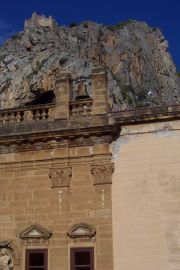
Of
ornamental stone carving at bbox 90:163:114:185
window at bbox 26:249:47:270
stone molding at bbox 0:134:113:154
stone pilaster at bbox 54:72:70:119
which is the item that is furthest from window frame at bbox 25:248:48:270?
stone pilaster at bbox 54:72:70:119

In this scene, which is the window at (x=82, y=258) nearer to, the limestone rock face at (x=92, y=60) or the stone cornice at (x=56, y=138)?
the stone cornice at (x=56, y=138)

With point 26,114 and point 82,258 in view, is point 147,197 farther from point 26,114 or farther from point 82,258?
point 26,114

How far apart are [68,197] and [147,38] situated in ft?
269

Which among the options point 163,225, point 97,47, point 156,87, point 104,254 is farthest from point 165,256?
point 156,87

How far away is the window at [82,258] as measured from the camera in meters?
12.2

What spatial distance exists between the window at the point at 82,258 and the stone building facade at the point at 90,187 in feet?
0.09

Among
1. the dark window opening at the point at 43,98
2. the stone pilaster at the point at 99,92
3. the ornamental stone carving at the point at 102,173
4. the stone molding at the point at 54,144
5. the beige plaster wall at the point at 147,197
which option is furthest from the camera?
the dark window opening at the point at 43,98

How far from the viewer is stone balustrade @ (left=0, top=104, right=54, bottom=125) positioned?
46.1 feet

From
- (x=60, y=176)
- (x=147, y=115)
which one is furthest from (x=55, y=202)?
(x=147, y=115)

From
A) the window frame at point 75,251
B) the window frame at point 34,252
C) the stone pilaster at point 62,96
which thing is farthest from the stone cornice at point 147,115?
the window frame at point 34,252

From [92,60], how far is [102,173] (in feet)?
190

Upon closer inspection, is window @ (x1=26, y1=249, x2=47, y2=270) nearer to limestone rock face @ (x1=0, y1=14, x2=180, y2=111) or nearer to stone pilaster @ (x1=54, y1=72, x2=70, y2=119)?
stone pilaster @ (x1=54, y1=72, x2=70, y2=119)

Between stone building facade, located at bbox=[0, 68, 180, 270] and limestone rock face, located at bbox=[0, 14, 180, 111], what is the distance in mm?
38103

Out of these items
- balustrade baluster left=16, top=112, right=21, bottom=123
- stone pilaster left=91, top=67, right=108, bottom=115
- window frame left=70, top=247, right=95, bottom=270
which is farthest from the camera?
balustrade baluster left=16, top=112, right=21, bottom=123
